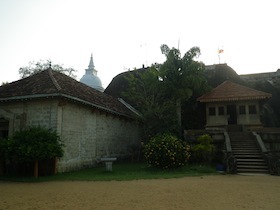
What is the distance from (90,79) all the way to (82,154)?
30495 mm

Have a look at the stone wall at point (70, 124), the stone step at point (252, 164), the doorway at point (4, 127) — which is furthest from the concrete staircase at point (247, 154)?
the doorway at point (4, 127)

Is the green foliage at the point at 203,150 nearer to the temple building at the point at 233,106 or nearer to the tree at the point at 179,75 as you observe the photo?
the tree at the point at 179,75

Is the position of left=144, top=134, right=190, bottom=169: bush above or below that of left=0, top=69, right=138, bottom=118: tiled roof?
below

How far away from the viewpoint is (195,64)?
19.9 meters

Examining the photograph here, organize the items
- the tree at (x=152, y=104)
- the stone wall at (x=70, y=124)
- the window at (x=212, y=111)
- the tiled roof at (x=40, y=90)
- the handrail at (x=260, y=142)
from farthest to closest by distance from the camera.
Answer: the window at (x=212, y=111), the tree at (x=152, y=104), the handrail at (x=260, y=142), the stone wall at (x=70, y=124), the tiled roof at (x=40, y=90)

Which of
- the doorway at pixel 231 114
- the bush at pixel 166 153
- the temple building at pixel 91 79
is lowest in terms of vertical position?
the bush at pixel 166 153

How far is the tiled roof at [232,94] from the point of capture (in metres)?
19.4

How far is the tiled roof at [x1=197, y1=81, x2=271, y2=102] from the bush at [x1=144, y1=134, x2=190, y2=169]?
833 cm

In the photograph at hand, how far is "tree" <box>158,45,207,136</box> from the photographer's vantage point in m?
19.0

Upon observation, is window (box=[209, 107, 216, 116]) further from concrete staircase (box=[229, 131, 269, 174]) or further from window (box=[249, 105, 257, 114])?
concrete staircase (box=[229, 131, 269, 174])

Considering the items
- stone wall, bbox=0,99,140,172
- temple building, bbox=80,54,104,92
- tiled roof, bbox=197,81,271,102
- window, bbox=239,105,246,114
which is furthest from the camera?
temple building, bbox=80,54,104,92

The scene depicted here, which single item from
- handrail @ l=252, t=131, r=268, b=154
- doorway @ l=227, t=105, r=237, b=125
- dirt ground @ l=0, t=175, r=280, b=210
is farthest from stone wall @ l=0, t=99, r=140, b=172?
doorway @ l=227, t=105, r=237, b=125

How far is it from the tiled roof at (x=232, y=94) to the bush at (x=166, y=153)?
8.33 m

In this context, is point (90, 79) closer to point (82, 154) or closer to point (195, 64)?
point (195, 64)
